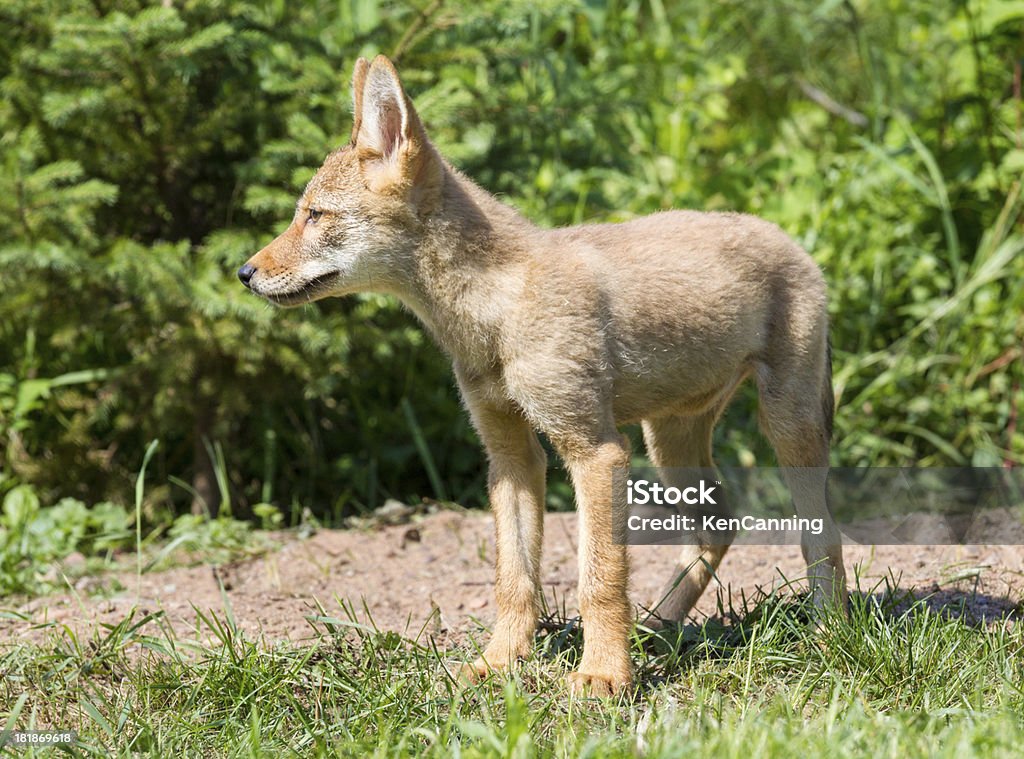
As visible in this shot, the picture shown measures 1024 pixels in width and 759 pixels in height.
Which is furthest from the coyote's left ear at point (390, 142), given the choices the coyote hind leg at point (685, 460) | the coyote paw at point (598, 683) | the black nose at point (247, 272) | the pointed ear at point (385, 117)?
the coyote paw at point (598, 683)

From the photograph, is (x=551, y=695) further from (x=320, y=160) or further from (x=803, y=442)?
(x=320, y=160)

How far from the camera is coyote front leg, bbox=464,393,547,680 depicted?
14.0ft

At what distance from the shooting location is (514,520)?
4395mm

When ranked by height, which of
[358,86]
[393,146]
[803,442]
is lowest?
[803,442]

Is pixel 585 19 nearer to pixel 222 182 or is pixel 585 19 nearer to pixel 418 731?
pixel 222 182

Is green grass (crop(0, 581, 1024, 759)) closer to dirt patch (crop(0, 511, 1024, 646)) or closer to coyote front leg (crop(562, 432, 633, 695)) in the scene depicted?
coyote front leg (crop(562, 432, 633, 695))

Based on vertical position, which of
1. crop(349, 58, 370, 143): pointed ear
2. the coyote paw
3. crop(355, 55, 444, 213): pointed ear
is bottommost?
the coyote paw

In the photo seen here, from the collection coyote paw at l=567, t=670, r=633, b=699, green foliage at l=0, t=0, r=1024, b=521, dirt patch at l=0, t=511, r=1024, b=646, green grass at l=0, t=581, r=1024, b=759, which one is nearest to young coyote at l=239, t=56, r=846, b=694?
coyote paw at l=567, t=670, r=633, b=699

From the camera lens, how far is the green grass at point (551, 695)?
3.25m

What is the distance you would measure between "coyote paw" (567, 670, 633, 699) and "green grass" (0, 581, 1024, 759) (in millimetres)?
53

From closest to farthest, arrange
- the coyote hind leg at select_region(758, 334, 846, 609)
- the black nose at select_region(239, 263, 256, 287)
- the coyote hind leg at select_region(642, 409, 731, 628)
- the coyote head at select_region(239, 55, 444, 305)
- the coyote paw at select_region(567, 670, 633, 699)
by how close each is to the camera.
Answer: the coyote paw at select_region(567, 670, 633, 699), the coyote head at select_region(239, 55, 444, 305), the black nose at select_region(239, 263, 256, 287), the coyote hind leg at select_region(758, 334, 846, 609), the coyote hind leg at select_region(642, 409, 731, 628)

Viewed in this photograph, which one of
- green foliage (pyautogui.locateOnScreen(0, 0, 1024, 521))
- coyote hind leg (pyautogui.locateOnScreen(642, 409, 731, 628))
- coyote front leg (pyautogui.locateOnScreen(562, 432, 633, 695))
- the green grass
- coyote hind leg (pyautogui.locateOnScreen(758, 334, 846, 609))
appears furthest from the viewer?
green foliage (pyautogui.locateOnScreen(0, 0, 1024, 521))

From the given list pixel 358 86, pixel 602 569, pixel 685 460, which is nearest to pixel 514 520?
pixel 602 569

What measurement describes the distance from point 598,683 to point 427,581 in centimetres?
179
